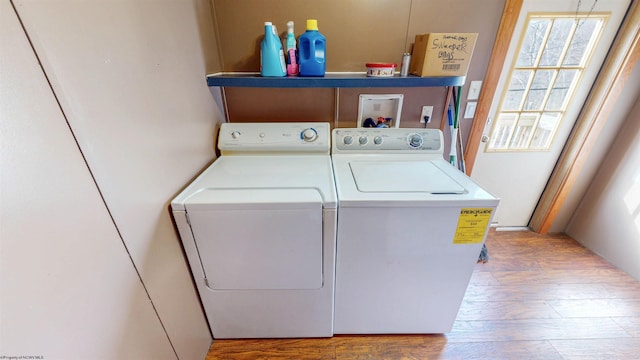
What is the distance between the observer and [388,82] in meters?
1.41

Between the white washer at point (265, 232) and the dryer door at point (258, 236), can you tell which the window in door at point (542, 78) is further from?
the dryer door at point (258, 236)

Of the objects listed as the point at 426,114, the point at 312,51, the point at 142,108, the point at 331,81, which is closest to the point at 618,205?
the point at 426,114

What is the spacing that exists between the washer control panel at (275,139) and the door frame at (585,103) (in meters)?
1.19

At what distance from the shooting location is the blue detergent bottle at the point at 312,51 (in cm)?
139

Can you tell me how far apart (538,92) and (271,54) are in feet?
6.76

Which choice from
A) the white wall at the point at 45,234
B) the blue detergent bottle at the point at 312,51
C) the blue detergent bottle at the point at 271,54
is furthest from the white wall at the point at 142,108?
the blue detergent bottle at the point at 312,51

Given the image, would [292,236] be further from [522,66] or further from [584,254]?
[584,254]

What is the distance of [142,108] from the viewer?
35.4 inches

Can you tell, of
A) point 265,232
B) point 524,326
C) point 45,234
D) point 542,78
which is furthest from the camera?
point 542,78

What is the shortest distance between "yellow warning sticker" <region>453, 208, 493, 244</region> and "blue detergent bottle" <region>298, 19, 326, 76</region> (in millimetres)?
1112

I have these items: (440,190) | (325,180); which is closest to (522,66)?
(440,190)

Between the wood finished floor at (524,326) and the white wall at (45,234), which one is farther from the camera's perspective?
the wood finished floor at (524,326)

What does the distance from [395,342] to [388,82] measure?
1565 millimetres

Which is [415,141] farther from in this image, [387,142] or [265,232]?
[265,232]
